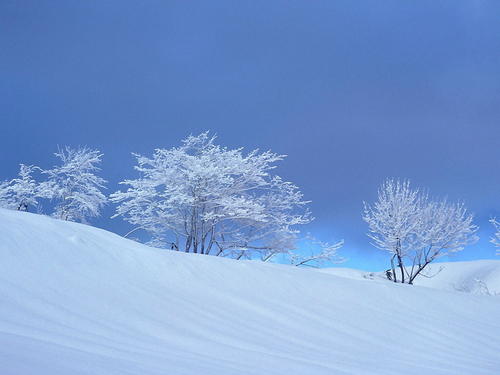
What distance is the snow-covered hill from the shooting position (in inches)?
108

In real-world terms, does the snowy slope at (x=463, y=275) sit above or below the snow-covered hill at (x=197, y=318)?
above

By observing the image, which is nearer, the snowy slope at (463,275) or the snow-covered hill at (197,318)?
the snow-covered hill at (197,318)

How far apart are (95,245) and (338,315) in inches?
143

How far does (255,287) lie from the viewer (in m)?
6.15

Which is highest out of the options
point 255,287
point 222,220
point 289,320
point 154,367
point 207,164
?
point 207,164

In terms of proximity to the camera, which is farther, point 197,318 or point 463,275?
point 463,275

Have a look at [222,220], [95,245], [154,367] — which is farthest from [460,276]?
[154,367]

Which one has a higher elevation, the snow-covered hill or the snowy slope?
the snowy slope

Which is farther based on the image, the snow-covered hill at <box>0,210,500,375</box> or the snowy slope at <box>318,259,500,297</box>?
the snowy slope at <box>318,259,500,297</box>

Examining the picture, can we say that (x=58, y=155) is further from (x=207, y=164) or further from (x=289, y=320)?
(x=289, y=320)

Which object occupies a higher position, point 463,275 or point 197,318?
point 463,275

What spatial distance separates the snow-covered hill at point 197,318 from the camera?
9.03ft

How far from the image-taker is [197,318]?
14.1 feet

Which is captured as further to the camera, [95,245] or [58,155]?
[58,155]
